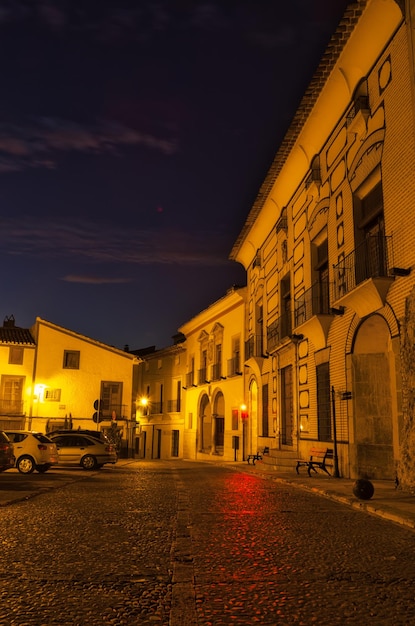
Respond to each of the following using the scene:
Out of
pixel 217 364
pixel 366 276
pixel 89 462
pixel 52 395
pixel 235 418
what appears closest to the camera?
pixel 366 276

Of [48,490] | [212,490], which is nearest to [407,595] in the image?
[212,490]

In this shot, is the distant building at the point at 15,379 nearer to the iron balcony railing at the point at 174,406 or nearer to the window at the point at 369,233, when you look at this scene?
the iron balcony railing at the point at 174,406

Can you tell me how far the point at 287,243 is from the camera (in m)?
25.1

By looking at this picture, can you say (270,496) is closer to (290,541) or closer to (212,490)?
(212,490)

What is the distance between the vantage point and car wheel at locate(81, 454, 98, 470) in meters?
21.7

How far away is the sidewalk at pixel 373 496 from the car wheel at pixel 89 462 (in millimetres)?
6652

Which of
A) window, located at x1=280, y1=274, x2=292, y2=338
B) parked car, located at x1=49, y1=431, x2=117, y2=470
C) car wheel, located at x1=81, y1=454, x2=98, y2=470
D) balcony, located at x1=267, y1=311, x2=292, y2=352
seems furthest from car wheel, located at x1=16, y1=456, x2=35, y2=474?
window, located at x1=280, y1=274, x2=292, y2=338

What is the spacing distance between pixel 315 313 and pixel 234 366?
44.1ft

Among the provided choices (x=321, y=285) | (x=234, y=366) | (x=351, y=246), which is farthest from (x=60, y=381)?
(x=351, y=246)

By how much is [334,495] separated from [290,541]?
5.70 metres

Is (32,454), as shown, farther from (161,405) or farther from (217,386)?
(161,405)

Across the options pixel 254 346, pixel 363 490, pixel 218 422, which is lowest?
pixel 363 490

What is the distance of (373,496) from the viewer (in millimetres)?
11953

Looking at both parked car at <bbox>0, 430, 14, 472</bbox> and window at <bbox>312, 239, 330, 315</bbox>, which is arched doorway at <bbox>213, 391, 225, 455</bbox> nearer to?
window at <bbox>312, 239, 330, 315</bbox>
